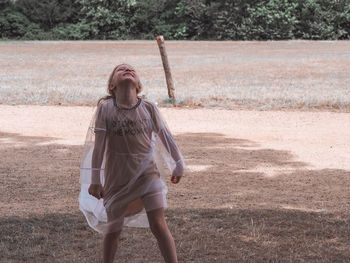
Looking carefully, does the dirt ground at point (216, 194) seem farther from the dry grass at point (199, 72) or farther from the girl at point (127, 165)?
the dry grass at point (199, 72)

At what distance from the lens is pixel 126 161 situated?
154 inches

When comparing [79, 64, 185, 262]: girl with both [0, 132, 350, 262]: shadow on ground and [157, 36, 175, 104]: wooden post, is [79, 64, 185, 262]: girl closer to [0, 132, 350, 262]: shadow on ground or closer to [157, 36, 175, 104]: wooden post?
[0, 132, 350, 262]: shadow on ground

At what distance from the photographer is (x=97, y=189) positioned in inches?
158

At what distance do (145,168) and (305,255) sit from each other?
5.11 ft

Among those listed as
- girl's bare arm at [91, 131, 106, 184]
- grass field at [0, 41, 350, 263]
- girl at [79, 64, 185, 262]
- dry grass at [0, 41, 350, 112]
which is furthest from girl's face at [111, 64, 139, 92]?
dry grass at [0, 41, 350, 112]

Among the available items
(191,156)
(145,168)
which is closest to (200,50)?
(191,156)

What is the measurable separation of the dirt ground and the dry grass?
3.19m

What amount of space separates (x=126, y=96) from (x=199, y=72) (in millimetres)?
21873

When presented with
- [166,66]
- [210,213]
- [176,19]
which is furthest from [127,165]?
[176,19]

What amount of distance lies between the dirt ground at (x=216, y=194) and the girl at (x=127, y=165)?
2.71ft

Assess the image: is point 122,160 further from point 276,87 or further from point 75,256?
point 276,87

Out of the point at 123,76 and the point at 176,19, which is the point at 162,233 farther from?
the point at 176,19

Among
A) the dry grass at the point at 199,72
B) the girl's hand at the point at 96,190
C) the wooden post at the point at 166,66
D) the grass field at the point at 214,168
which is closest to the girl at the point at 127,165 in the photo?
the girl's hand at the point at 96,190

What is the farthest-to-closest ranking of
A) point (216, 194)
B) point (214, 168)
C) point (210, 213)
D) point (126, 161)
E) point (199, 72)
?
point (199, 72) → point (214, 168) → point (216, 194) → point (210, 213) → point (126, 161)
